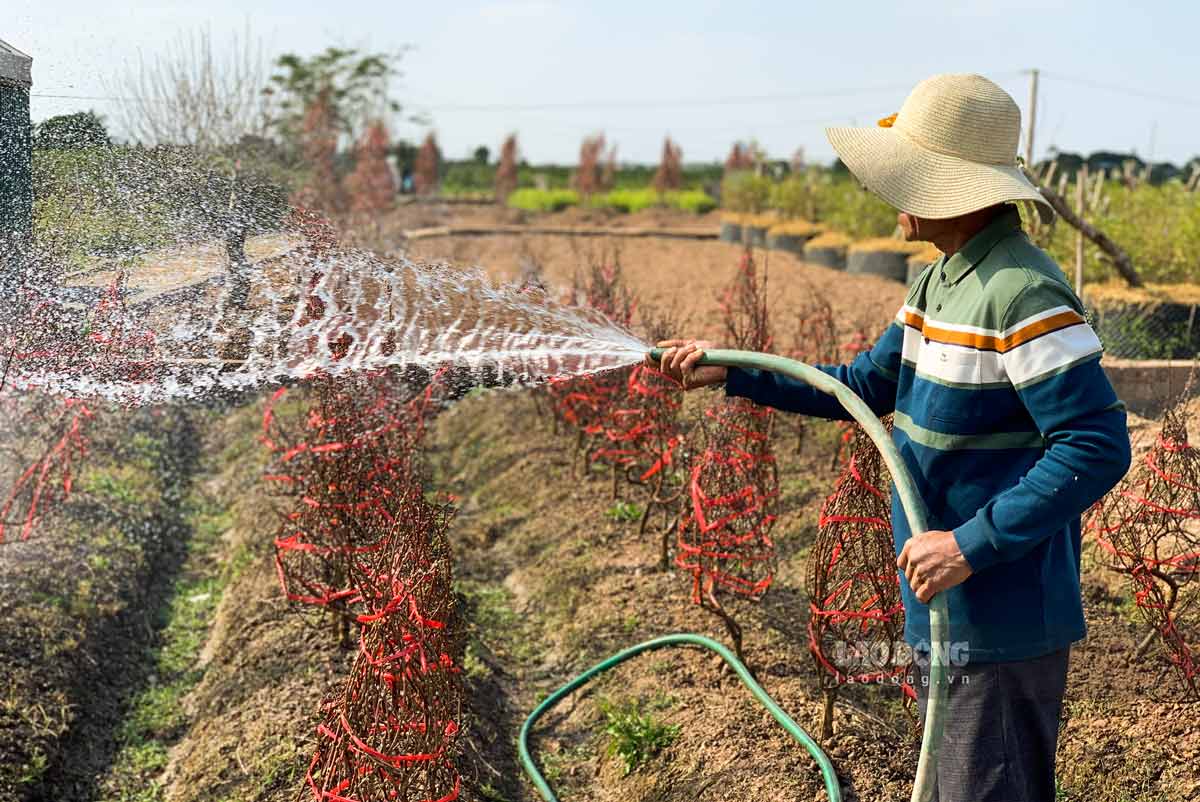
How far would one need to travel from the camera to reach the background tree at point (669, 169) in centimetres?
2942

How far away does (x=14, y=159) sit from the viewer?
451 cm

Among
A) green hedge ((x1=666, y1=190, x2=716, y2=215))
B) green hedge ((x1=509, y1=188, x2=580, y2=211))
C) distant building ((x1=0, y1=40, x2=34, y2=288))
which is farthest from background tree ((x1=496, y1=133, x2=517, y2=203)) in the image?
distant building ((x1=0, y1=40, x2=34, y2=288))

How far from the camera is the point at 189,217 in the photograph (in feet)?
18.1

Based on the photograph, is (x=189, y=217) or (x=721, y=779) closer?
(x=721, y=779)

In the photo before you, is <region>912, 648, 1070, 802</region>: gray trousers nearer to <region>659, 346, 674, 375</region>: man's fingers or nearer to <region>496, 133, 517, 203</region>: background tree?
<region>659, 346, 674, 375</region>: man's fingers

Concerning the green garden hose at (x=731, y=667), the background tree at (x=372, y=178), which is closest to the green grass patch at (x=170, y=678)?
the green garden hose at (x=731, y=667)

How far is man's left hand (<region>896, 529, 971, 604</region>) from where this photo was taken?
2.09m

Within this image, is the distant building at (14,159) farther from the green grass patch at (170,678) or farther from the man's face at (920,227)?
the man's face at (920,227)

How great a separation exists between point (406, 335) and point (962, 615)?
11.4 ft

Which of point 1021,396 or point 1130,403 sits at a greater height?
point 1021,396

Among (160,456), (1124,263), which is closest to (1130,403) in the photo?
(1124,263)

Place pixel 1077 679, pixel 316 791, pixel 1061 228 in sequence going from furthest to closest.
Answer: pixel 1061 228 < pixel 1077 679 < pixel 316 791

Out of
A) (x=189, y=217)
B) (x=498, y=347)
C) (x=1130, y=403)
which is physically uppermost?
(x=189, y=217)

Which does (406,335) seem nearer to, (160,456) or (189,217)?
(189,217)
